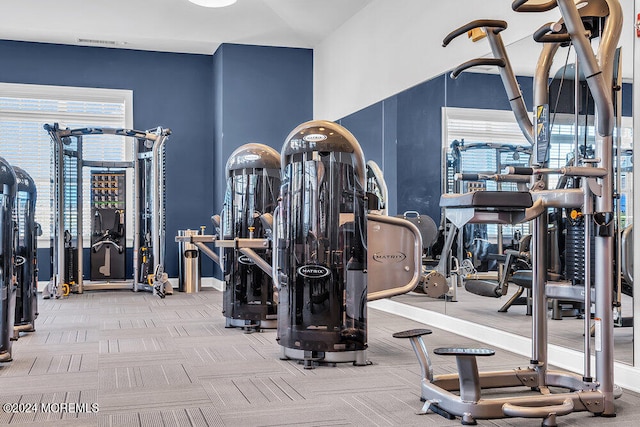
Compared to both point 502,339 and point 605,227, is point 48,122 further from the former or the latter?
point 605,227

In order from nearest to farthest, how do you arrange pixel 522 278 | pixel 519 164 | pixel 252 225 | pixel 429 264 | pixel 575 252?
pixel 575 252 → pixel 522 278 → pixel 519 164 → pixel 252 225 → pixel 429 264

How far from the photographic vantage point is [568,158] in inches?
161

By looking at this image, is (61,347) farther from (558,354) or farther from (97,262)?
(97,262)

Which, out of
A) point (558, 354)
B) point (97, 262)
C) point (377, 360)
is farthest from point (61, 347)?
point (97, 262)

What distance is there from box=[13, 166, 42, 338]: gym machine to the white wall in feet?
11.6

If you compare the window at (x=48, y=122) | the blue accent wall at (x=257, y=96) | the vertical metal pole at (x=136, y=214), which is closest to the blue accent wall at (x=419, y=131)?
the blue accent wall at (x=257, y=96)

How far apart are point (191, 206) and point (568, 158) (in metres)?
6.58

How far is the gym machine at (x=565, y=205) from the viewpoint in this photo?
2.94 metres

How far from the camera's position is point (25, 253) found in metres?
4.95

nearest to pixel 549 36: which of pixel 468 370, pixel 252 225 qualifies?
pixel 468 370

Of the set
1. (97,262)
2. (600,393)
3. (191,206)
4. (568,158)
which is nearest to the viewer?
(600,393)

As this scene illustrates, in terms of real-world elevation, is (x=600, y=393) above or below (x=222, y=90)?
below

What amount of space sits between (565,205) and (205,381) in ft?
6.88

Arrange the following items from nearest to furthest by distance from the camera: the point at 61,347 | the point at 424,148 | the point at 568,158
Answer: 1. the point at 568,158
2. the point at 61,347
3. the point at 424,148
